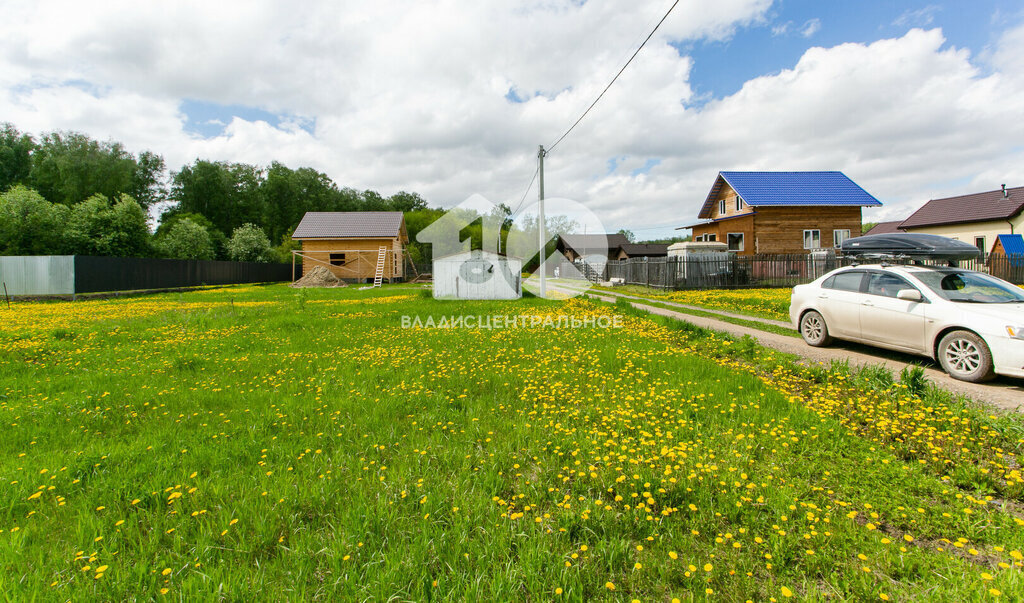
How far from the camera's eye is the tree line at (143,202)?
94.1ft

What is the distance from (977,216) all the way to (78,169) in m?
80.4

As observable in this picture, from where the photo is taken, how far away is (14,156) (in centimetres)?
4356

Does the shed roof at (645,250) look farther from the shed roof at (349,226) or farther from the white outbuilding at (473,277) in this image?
the white outbuilding at (473,277)

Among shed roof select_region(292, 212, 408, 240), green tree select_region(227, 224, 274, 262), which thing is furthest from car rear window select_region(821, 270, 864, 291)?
green tree select_region(227, 224, 274, 262)

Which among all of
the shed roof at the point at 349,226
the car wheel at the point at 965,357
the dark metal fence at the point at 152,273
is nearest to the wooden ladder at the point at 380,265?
the shed roof at the point at 349,226

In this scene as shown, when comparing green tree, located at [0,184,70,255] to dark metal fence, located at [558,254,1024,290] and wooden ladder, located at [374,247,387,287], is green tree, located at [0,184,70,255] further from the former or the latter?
dark metal fence, located at [558,254,1024,290]

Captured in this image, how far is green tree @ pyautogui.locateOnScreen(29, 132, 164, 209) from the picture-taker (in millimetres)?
43281

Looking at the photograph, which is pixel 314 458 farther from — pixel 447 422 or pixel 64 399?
pixel 64 399

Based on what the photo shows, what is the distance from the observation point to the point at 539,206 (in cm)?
1947

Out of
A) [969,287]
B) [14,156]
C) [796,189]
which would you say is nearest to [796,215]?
[796,189]

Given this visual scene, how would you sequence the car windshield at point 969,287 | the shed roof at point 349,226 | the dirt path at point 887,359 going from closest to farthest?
the dirt path at point 887,359
the car windshield at point 969,287
the shed roof at point 349,226

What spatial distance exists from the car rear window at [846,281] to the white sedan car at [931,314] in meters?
0.02

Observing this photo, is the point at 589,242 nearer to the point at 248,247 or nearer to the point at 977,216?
the point at 977,216

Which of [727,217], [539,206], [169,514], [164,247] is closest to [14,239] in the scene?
[164,247]
